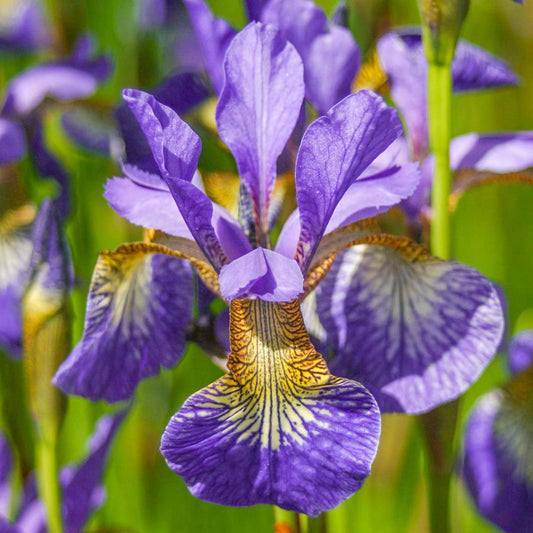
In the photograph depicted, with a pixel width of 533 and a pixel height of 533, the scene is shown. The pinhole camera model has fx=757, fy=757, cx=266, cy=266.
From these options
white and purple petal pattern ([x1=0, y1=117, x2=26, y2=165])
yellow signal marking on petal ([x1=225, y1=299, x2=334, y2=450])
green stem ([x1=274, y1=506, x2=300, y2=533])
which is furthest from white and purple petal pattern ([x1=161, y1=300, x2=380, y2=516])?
white and purple petal pattern ([x1=0, y1=117, x2=26, y2=165])

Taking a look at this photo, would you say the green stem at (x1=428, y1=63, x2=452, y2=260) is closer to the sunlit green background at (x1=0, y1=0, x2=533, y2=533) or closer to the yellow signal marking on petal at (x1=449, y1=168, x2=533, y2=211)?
the yellow signal marking on petal at (x1=449, y1=168, x2=533, y2=211)

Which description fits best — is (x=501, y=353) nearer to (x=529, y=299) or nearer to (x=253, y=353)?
(x=253, y=353)

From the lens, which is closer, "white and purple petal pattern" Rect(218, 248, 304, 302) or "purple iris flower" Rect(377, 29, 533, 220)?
"white and purple petal pattern" Rect(218, 248, 304, 302)

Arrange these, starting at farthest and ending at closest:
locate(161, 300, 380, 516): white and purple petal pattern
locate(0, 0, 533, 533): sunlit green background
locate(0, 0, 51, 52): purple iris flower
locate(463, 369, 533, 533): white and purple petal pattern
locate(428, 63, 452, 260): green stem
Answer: locate(0, 0, 51, 52): purple iris flower < locate(0, 0, 533, 533): sunlit green background < locate(463, 369, 533, 533): white and purple petal pattern < locate(428, 63, 452, 260): green stem < locate(161, 300, 380, 516): white and purple petal pattern

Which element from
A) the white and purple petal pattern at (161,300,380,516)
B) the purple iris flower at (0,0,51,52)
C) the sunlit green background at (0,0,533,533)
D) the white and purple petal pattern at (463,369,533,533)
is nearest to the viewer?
the white and purple petal pattern at (161,300,380,516)

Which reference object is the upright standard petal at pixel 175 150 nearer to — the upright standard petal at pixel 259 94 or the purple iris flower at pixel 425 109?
the upright standard petal at pixel 259 94

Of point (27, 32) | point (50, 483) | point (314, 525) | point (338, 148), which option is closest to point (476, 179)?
point (338, 148)

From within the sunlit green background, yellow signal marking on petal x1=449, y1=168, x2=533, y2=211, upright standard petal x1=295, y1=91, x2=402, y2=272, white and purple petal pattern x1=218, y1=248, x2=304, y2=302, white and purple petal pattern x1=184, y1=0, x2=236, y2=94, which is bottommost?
the sunlit green background

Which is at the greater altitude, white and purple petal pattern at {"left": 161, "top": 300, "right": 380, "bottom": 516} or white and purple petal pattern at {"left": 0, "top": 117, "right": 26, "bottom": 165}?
white and purple petal pattern at {"left": 0, "top": 117, "right": 26, "bottom": 165}
